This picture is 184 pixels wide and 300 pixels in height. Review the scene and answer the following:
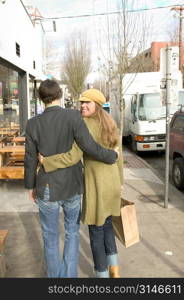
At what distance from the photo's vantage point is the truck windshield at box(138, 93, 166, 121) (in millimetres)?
11336

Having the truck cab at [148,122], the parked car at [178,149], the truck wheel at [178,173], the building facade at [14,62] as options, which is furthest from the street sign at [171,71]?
the truck cab at [148,122]

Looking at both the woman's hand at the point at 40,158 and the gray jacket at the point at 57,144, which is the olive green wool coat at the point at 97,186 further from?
the woman's hand at the point at 40,158

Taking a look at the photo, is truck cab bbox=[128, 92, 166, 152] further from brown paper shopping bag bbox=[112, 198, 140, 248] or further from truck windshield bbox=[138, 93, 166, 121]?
brown paper shopping bag bbox=[112, 198, 140, 248]

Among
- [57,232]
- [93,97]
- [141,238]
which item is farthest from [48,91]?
[141,238]

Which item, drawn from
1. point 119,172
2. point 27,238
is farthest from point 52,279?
point 27,238

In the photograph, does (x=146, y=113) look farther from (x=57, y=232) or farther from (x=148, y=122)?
(x=57, y=232)

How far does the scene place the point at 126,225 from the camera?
320 centimetres

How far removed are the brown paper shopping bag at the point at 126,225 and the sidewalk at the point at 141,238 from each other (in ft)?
1.66

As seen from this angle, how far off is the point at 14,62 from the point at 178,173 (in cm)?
643

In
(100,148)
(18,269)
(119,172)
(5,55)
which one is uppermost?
(5,55)

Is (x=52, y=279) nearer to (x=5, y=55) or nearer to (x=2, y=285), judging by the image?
(x=2, y=285)

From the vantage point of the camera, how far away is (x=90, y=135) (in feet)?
9.04

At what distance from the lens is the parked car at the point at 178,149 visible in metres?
6.97

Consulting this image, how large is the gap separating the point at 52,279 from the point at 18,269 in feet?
Answer: 2.80
